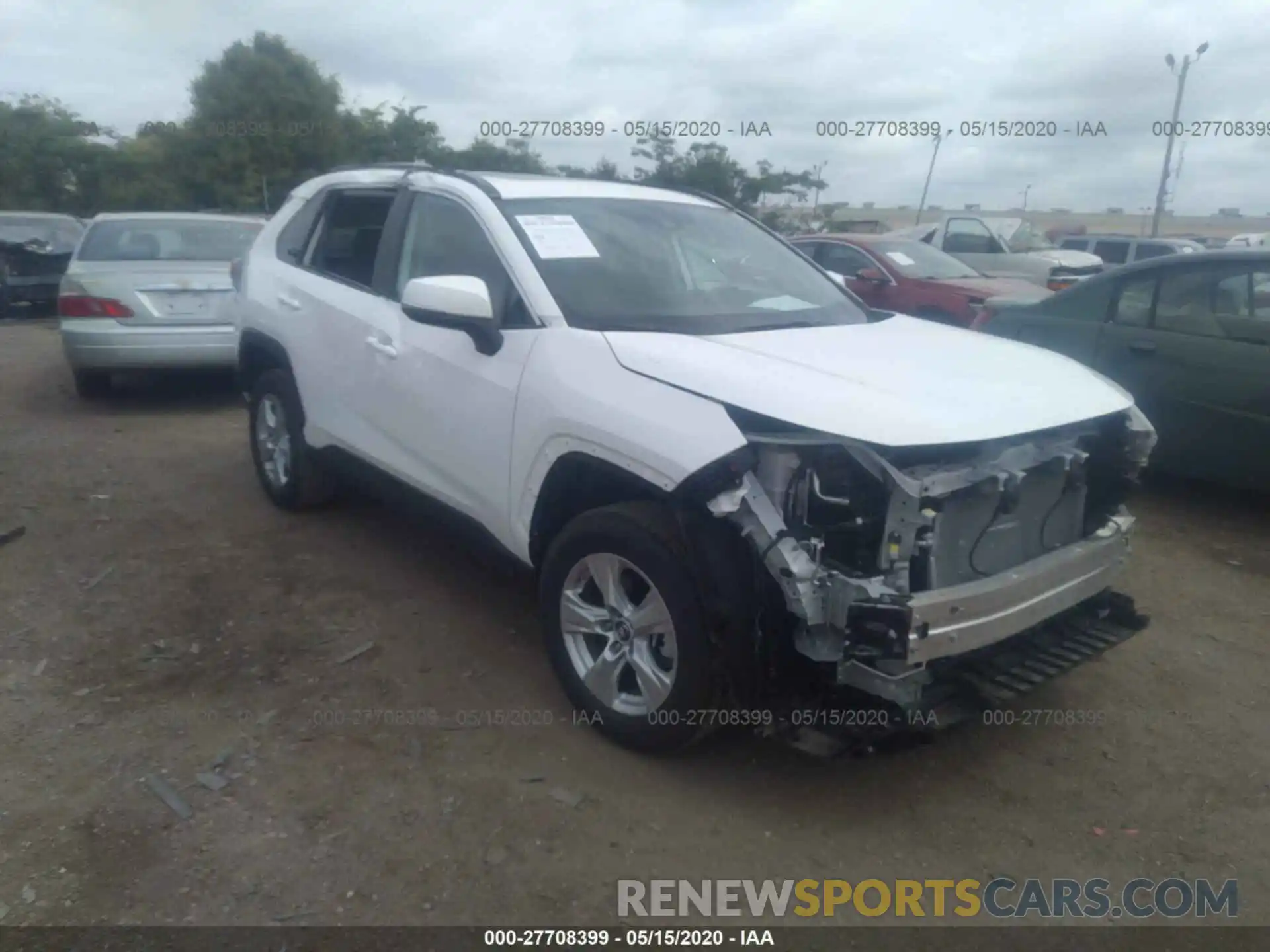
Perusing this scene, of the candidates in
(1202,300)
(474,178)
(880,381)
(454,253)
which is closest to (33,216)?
(474,178)

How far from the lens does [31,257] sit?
1422 cm

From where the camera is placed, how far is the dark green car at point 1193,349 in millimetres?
5473

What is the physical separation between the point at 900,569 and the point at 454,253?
2.27 meters

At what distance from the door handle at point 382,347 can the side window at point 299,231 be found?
1.14 meters

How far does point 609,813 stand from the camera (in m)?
3.11

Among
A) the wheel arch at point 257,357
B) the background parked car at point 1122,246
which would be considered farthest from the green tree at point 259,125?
the wheel arch at point 257,357

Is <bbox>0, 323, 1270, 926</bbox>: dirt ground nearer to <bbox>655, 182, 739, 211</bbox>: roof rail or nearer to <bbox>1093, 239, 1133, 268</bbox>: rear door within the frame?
<bbox>655, 182, 739, 211</bbox>: roof rail

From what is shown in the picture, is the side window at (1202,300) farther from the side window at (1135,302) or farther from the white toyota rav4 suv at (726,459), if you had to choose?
the white toyota rav4 suv at (726,459)

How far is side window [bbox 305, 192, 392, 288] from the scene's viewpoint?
4.69 m

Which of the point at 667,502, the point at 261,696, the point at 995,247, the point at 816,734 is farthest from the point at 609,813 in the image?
the point at 995,247

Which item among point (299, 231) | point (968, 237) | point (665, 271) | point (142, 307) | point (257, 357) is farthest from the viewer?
point (968, 237)

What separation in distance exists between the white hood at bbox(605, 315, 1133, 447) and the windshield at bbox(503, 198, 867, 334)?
7.0 inches

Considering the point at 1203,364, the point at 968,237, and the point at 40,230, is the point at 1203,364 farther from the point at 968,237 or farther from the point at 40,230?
the point at 40,230
